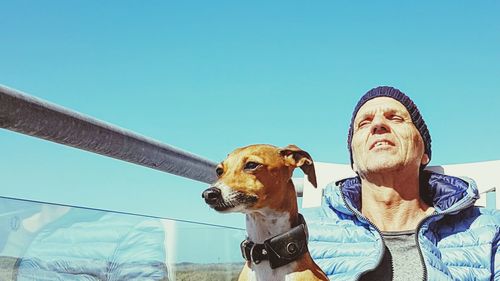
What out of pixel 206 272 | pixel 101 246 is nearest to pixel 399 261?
pixel 206 272

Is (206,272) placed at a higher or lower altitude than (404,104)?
lower

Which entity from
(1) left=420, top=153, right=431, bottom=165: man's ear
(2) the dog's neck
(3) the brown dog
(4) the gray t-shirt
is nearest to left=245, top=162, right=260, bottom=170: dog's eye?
(3) the brown dog

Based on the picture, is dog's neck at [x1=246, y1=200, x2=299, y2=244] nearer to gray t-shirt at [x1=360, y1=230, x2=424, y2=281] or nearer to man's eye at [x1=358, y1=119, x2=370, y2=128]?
gray t-shirt at [x1=360, y1=230, x2=424, y2=281]

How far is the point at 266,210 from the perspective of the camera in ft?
4.18

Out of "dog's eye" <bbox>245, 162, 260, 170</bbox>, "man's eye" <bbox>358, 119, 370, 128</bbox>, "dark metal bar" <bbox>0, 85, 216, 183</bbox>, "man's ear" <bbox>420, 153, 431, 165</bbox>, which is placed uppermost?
"man's eye" <bbox>358, 119, 370, 128</bbox>

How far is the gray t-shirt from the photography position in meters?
1.63

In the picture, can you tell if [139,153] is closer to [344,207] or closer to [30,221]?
[30,221]

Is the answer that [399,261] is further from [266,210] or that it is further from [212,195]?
[212,195]

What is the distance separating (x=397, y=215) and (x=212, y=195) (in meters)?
0.80

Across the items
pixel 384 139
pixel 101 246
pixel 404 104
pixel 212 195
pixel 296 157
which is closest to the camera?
pixel 212 195

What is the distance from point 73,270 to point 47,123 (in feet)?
1.47

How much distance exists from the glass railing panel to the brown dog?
1.49 feet

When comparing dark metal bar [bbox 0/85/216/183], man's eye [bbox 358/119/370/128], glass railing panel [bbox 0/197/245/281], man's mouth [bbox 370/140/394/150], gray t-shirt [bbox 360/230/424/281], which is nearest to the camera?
dark metal bar [bbox 0/85/216/183]

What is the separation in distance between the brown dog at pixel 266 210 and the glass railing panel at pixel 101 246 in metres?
0.45
